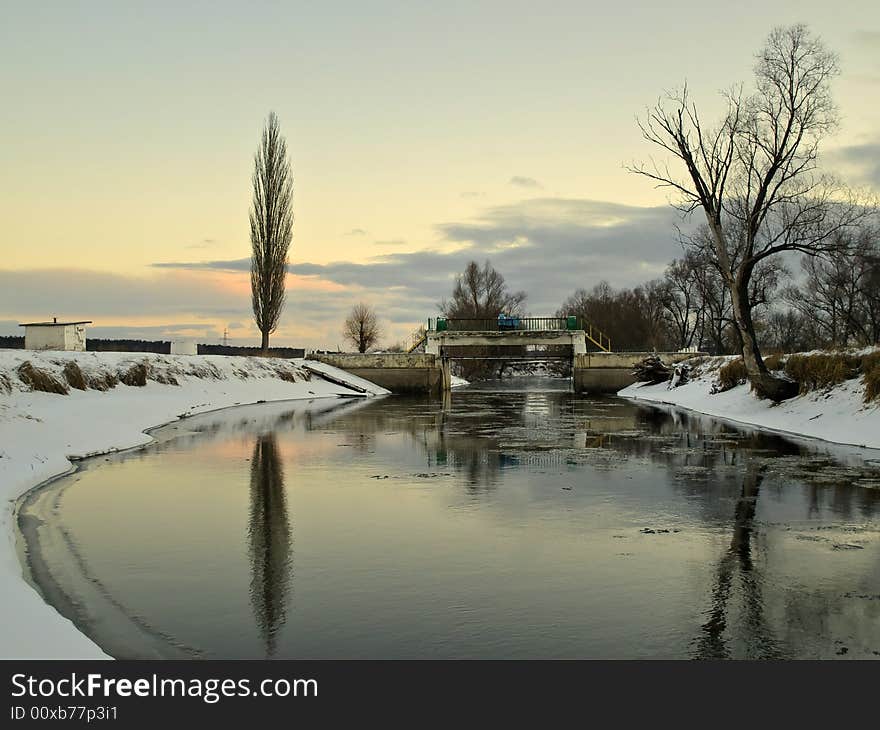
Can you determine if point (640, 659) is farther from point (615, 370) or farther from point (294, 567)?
point (615, 370)

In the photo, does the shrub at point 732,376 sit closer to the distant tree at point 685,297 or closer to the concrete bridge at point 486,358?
the concrete bridge at point 486,358

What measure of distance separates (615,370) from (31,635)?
2414 inches

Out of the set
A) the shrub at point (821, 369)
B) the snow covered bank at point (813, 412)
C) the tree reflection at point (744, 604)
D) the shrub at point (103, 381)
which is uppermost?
the shrub at point (821, 369)

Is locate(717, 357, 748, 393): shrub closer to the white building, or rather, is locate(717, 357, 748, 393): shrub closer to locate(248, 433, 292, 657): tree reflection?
locate(248, 433, 292, 657): tree reflection

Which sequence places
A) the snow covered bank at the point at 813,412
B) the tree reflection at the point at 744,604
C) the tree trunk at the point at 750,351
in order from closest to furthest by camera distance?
the tree reflection at the point at 744,604
the snow covered bank at the point at 813,412
the tree trunk at the point at 750,351

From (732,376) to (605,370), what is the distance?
27.3 metres

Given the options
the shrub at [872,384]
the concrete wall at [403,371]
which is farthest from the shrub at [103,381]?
the concrete wall at [403,371]

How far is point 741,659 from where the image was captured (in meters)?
5.68

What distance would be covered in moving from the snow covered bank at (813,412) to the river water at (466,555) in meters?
4.59

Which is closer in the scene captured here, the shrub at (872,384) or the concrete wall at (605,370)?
the shrub at (872,384)

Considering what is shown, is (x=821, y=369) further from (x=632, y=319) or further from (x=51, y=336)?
(x=632, y=319)

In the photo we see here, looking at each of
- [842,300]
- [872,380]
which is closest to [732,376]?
[872,380]

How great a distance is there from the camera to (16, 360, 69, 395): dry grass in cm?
2656

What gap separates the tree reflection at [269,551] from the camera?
6703 millimetres
